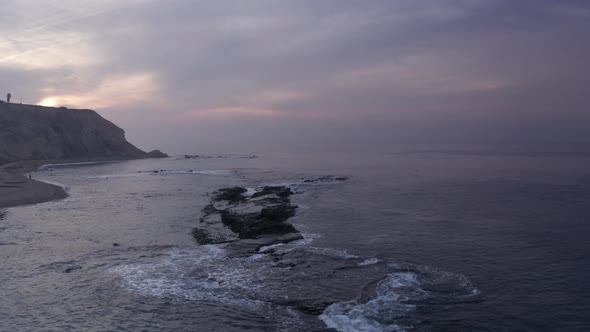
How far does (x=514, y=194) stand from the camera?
50.2 meters

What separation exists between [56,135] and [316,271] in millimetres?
126360

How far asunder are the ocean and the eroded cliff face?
273 feet

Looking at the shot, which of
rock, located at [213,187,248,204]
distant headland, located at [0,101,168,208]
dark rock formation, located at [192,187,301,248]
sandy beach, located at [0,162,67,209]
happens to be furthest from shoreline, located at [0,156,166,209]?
distant headland, located at [0,101,168,208]

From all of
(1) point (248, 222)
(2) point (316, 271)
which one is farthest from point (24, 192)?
(2) point (316, 271)

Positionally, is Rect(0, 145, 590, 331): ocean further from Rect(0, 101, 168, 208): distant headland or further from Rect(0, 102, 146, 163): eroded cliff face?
Rect(0, 102, 146, 163): eroded cliff face

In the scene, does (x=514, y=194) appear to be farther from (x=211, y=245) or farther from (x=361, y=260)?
(x=211, y=245)

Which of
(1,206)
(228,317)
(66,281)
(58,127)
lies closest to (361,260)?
(228,317)

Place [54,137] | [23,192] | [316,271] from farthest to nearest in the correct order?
[54,137] < [23,192] < [316,271]

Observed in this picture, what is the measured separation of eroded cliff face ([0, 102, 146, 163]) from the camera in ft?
363

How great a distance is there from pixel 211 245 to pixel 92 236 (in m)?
9.68

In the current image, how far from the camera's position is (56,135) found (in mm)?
124062

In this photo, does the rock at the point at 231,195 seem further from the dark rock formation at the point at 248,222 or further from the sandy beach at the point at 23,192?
the sandy beach at the point at 23,192

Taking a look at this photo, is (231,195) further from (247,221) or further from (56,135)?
(56,135)

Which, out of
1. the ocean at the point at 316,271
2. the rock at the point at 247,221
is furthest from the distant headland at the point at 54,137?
the ocean at the point at 316,271
